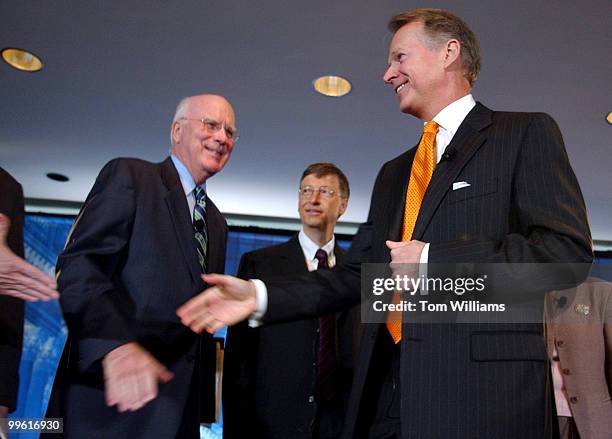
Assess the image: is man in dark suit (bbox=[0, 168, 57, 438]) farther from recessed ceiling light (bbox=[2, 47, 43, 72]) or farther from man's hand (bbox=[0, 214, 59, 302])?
recessed ceiling light (bbox=[2, 47, 43, 72])

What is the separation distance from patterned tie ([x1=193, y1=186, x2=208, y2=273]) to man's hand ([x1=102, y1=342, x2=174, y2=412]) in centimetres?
46

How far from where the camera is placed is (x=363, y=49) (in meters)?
3.79

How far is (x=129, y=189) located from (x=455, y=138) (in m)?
0.99

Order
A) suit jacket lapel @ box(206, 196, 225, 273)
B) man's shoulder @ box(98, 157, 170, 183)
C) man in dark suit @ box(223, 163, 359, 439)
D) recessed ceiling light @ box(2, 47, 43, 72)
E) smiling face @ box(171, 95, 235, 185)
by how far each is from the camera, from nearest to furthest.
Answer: man's shoulder @ box(98, 157, 170, 183), suit jacket lapel @ box(206, 196, 225, 273), smiling face @ box(171, 95, 235, 185), man in dark suit @ box(223, 163, 359, 439), recessed ceiling light @ box(2, 47, 43, 72)

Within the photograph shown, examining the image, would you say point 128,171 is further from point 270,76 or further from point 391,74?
point 270,76

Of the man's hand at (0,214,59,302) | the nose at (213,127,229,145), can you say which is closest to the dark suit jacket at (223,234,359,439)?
the nose at (213,127,229,145)

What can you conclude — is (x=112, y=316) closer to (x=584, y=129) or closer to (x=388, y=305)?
(x=388, y=305)

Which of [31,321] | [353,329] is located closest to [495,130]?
[353,329]

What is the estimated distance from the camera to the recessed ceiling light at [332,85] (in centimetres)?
417

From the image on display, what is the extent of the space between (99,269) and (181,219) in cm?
33

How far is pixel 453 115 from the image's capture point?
1709 millimetres

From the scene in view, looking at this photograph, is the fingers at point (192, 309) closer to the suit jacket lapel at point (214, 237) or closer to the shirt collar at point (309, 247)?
the suit jacket lapel at point (214, 237)

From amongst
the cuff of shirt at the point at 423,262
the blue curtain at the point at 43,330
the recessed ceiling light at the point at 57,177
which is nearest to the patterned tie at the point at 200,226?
the cuff of shirt at the point at 423,262

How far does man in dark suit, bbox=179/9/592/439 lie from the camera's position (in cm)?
132
